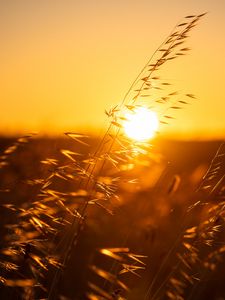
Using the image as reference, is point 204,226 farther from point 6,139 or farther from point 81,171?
point 6,139

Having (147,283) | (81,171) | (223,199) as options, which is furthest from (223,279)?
(81,171)

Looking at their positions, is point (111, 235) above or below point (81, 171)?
below

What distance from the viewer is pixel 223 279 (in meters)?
4.65

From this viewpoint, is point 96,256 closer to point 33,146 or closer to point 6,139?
point 33,146

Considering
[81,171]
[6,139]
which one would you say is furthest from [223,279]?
[6,139]

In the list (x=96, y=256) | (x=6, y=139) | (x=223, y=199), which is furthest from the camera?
(x=6, y=139)

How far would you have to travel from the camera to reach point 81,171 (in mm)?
2523

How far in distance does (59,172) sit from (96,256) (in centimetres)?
285

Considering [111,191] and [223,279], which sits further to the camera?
[223,279]

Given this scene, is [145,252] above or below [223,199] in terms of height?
below

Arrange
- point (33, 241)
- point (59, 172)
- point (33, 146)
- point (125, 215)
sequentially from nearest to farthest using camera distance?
point (33, 241) < point (59, 172) < point (33, 146) < point (125, 215)

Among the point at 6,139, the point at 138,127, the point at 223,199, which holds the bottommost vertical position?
the point at 6,139

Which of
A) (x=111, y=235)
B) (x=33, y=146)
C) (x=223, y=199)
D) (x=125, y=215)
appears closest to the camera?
(x=223, y=199)

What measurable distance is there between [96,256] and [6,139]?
1461 centimetres
